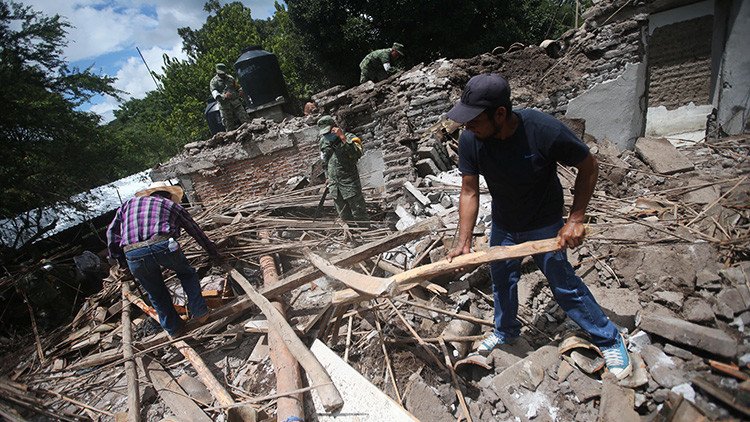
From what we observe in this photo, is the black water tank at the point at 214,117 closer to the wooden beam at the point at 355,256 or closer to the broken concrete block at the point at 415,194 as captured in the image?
the broken concrete block at the point at 415,194

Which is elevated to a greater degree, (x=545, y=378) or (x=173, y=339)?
(x=173, y=339)

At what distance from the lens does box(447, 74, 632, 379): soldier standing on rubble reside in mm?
1939

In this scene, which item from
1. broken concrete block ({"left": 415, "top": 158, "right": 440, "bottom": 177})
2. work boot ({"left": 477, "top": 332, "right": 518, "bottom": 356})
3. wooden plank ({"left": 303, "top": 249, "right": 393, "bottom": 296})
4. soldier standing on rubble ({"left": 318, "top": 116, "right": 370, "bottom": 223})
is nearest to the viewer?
wooden plank ({"left": 303, "top": 249, "right": 393, "bottom": 296})

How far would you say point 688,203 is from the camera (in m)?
A: 3.74

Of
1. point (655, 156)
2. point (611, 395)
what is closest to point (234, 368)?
point (611, 395)

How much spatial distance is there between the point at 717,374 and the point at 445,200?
3415 mm

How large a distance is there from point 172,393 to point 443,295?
8.90ft

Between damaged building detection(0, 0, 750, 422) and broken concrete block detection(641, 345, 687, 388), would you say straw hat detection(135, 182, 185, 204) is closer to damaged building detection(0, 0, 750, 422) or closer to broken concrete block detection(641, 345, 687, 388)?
damaged building detection(0, 0, 750, 422)

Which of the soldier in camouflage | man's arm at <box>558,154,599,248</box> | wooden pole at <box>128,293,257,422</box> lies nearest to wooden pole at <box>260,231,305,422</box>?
wooden pole at <box>128,293,257,422</box>

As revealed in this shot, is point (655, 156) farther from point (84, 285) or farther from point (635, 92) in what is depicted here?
point (84, 285)

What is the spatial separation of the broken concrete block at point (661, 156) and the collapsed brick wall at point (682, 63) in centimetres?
529

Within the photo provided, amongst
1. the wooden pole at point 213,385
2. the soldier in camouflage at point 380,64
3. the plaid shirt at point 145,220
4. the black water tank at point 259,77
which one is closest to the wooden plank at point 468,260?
the wooden pole at point 213,385

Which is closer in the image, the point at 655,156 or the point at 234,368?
the point at 234,368

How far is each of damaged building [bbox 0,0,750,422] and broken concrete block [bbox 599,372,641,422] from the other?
0.04 ft
